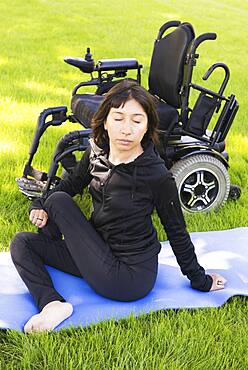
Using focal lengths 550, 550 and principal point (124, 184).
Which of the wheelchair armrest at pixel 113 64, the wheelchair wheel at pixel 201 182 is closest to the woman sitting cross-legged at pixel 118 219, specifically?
the wheelchair wheel at pixel 201 182

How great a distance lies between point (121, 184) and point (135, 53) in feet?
22.0

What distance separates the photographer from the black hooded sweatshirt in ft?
8.32

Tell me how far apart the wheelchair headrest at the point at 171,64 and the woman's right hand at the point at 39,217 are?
142cm

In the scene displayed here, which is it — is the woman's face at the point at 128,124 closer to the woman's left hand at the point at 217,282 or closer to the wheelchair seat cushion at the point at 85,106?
the woman's left hand at the point at 217,282

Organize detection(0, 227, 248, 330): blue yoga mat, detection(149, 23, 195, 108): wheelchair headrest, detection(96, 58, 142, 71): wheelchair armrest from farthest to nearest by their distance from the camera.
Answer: detection(96, 58, 142, 71): wheelchair armrest < detection(149, 23, 195, 108): wheelchair headrest < detection(0, 227, 248, 330): blue yoga mat

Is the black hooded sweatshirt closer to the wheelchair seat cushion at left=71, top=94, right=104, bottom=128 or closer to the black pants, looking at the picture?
the black pants

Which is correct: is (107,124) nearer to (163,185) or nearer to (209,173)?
(163,185)

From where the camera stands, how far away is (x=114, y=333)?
241cm

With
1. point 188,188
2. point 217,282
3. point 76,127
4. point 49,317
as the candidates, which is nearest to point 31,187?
Answer: point 188,188

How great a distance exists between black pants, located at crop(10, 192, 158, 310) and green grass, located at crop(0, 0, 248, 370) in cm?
17

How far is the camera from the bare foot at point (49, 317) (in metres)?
2.40

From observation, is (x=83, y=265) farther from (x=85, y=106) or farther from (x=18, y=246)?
(x=85, y=106)

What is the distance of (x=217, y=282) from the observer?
A: 2.85 m

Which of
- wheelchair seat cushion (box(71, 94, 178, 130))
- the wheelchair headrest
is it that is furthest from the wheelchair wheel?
the wheelchair headrest
